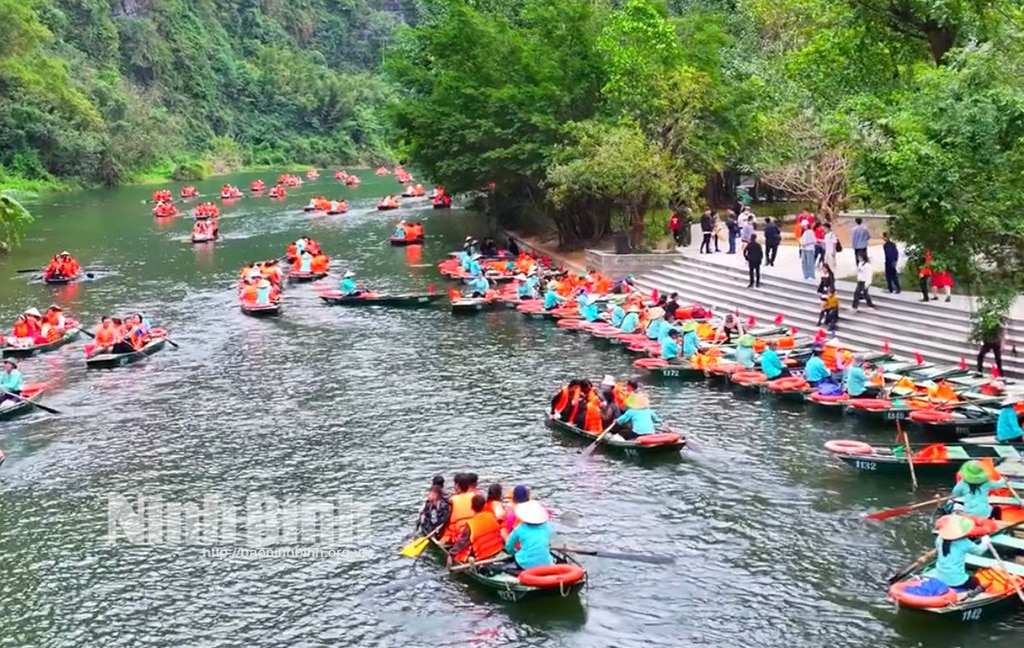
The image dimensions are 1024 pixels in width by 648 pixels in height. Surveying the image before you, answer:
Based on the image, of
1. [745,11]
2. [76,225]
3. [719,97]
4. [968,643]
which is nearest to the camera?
[968,643]

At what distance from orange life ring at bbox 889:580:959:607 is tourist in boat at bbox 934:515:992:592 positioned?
19cm

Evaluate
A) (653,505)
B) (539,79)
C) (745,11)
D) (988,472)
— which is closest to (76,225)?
(539,79)

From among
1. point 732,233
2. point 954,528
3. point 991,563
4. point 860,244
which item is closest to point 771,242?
point 732,233

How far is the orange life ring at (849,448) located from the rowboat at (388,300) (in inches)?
749

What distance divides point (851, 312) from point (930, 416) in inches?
300

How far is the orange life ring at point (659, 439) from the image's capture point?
19.7 metres

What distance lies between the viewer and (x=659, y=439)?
19.8m

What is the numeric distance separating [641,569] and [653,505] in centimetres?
245

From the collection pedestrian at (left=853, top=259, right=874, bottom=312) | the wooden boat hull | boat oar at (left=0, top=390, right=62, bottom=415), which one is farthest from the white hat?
the wooden boat hull

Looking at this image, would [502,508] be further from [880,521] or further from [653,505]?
[880,521]

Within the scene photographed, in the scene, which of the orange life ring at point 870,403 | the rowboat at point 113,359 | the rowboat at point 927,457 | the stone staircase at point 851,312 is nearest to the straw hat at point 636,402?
the rowboat at point 927,457

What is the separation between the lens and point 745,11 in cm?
5131

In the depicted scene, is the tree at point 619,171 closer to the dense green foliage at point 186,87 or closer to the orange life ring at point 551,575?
the orange life ring at point 551,575

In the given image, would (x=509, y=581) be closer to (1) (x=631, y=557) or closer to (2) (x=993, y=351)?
(1) (x=631, y=557)
